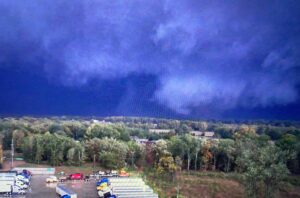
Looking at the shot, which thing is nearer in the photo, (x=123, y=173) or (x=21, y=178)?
(x=21, y=178)

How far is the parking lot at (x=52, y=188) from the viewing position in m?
14.4

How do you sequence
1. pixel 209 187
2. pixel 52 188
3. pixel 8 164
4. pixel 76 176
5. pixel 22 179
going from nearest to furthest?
pixel 52 188 → pixel 22 179 → pixel 76 176 → pixel 209 187 → pixel 8 164

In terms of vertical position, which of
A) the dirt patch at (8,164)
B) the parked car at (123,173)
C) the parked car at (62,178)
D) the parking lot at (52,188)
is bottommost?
the parking lot at (52,188)

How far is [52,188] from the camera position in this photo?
611 inches

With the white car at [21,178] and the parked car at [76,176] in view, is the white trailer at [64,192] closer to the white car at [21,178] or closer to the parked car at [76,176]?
the white car at [21,178]

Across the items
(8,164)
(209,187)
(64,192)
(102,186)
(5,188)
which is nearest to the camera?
(64,192)

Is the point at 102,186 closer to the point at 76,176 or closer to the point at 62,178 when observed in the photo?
the point at 76,176

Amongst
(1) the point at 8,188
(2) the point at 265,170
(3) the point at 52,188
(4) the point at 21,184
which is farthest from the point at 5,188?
(2) the point at 265,170

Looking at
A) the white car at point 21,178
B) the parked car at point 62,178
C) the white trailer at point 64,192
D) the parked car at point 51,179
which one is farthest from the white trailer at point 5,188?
the parked car at point 62,178

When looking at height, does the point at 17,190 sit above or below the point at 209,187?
above

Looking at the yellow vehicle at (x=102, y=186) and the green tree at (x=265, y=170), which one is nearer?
the green tree at (x=265, y=170)

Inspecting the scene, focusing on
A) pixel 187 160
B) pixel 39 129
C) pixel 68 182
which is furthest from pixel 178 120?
pixel 68 182

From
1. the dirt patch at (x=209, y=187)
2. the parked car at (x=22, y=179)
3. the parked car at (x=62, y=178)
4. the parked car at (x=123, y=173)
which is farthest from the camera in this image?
the parked car at (x=123, y=173)

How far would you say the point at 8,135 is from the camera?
26078 millimetres
